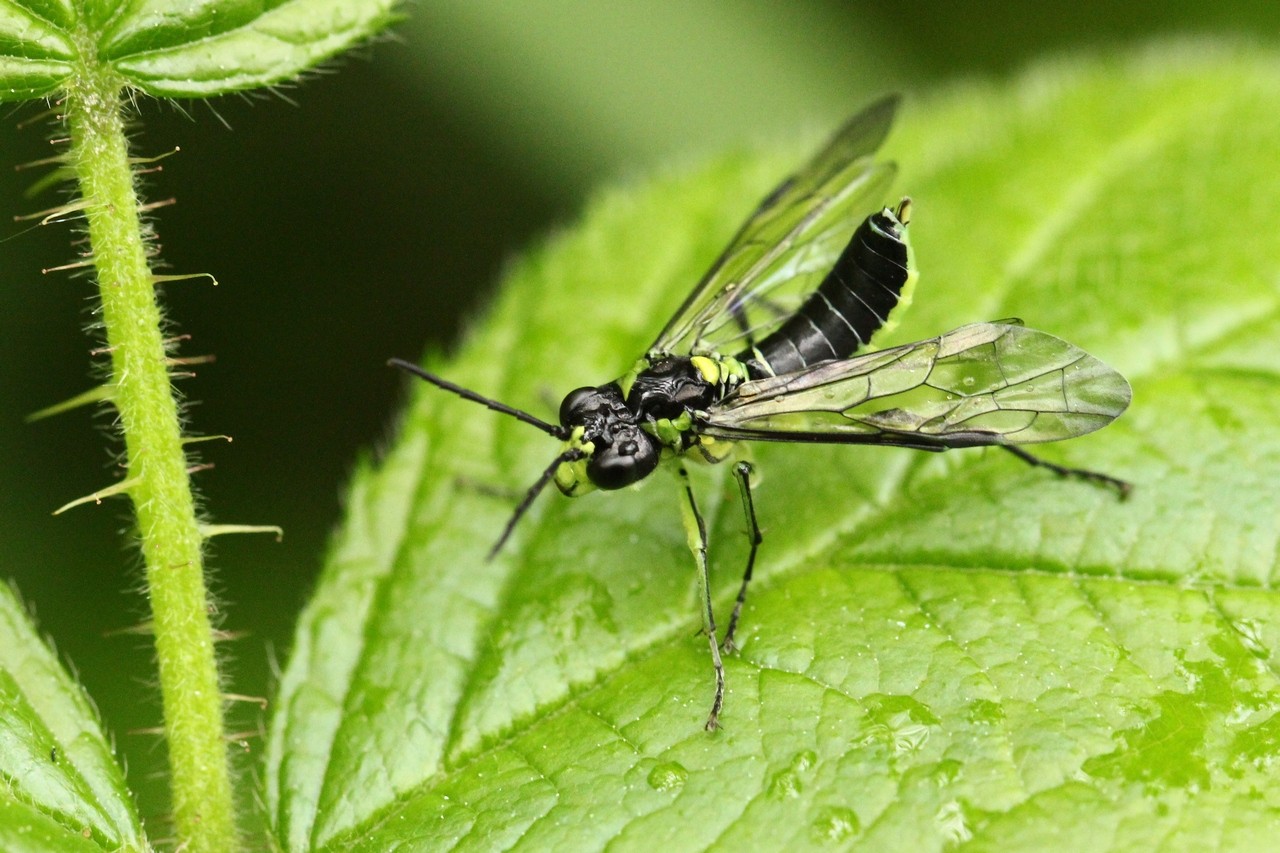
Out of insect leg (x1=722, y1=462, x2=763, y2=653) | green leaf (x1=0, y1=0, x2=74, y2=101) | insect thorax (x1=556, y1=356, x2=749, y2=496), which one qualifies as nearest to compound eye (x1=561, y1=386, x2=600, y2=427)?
insect thorax (x1=556, y1=356, x2=749, y2=496)

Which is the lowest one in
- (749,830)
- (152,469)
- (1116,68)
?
(749,830)

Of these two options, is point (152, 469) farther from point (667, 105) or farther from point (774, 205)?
point (667, 105)

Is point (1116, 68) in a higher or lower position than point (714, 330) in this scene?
higher

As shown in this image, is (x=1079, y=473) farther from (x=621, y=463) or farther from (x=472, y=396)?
(x=472, y=396)

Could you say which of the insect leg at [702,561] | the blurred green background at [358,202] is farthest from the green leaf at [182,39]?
the blurred green background at [358,202]

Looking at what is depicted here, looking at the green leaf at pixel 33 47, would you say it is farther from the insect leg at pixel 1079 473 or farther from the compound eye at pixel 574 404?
the insect leg at pixel 1079 473

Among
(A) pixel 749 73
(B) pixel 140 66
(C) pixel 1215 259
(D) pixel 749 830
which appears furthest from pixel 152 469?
(A) pixel 749 73
